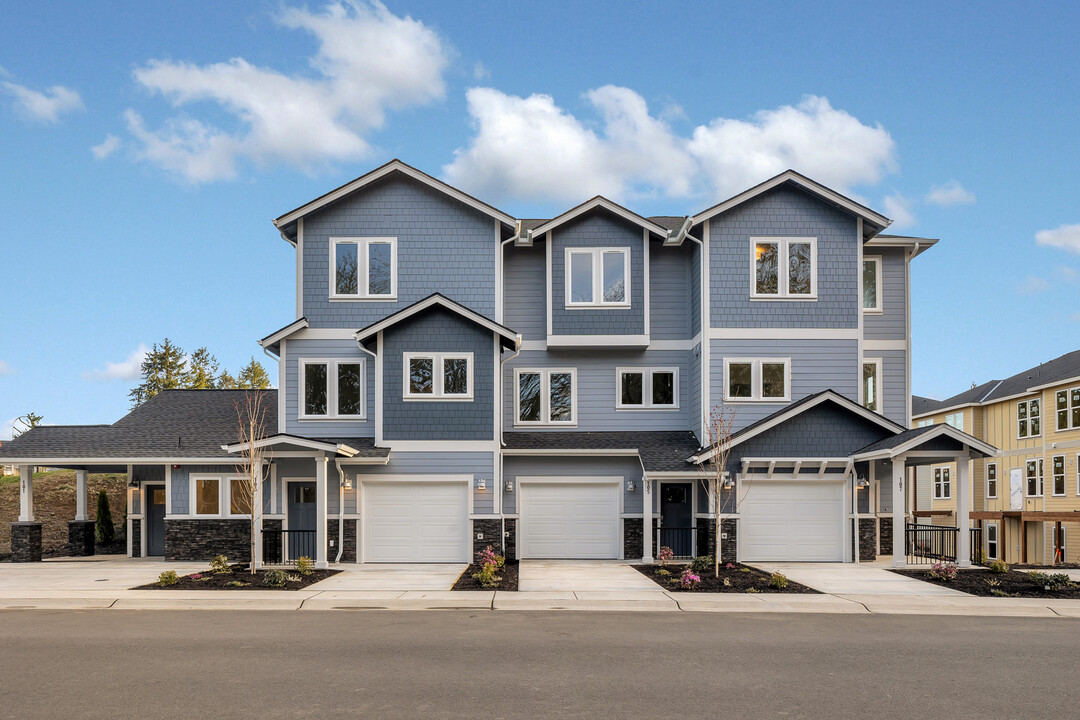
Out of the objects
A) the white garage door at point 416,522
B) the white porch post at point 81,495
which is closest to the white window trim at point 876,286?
the white garage door at point 416,522

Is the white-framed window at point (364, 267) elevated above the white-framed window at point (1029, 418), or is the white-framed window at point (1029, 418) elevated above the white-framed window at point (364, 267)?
the white-framed window at point (364, 267)

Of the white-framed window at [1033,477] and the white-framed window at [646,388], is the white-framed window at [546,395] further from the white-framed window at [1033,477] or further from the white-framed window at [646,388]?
the white-framed window at [1033,477]

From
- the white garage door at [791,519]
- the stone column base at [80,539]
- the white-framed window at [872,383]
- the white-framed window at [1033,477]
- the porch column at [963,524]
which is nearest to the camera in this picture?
the porch column at [963,524]

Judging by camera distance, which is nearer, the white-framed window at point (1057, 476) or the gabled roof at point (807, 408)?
the gabled roof at point (807, 408)

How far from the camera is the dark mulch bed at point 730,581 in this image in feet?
55.4

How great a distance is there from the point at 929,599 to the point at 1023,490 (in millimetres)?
29428

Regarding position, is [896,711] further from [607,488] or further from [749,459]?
[607,488]

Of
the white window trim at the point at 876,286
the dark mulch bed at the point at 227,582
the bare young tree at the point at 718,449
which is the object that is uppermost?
the white window trim at the point at 876,286

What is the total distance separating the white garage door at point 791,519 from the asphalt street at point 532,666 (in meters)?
8.49

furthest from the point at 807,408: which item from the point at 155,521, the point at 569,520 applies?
the point at 155,521

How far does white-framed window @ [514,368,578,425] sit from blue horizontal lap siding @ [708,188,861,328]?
170 inches

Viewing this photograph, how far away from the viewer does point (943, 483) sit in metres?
48.9

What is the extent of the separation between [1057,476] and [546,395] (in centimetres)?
2507

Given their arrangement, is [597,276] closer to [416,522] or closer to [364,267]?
[364,267]
